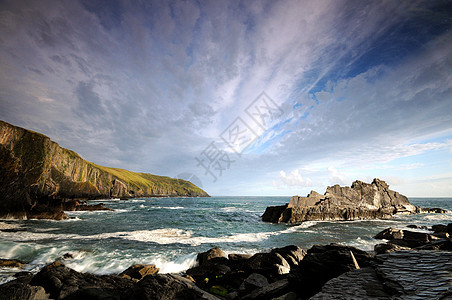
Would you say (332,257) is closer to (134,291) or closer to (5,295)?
(134,291)

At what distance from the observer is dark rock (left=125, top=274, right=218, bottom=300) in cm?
474

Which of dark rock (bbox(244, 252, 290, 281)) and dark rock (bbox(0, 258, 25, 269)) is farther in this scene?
dark rock (bbox(0, 258, 25, 269))

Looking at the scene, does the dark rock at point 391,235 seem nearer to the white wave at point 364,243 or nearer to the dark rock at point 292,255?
the white wave at point 364,243

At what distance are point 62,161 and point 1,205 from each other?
147ft

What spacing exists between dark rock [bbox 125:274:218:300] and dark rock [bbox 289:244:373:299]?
2740 millimetres

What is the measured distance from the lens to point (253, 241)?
18.4 m

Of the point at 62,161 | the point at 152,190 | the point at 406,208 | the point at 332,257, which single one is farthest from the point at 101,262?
the point at 152,190

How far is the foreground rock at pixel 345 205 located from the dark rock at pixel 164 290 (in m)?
29.7

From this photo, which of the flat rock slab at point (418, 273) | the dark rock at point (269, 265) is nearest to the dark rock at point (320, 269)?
the flat rock slab at point (418, 273)

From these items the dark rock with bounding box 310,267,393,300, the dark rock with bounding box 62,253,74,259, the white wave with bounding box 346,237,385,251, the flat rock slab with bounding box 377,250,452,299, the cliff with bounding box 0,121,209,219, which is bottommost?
the white wave with bounding box 346,237,385,251

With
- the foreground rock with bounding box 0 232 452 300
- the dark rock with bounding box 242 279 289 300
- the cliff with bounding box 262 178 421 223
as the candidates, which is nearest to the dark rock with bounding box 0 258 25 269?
the foreground rock with bounding box 0 232 452 300

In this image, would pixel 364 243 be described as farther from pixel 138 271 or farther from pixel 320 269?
pixel 138 271

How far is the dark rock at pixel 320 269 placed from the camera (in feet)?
17.2

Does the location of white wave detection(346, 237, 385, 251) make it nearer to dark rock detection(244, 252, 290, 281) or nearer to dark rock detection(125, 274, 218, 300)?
dark rock detection(244, 252, 290, 281)
